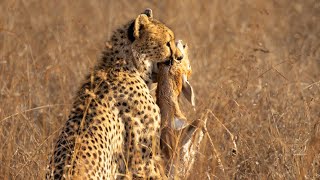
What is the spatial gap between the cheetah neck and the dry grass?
46cm

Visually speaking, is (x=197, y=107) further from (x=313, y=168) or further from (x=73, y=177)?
(x=73, y=177)

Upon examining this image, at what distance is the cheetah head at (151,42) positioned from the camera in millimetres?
4680

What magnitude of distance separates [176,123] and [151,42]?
0.46 metres

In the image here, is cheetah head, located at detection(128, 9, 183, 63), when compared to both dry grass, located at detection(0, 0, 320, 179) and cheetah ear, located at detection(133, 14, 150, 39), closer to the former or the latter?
cheetah ear, located at detection(133, 14, 150, 39)

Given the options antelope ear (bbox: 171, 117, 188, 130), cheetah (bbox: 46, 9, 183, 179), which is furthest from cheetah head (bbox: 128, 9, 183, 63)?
antelope ear (bbox: 171, 117, 188, 130)

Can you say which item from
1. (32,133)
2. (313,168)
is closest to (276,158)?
(313,168)

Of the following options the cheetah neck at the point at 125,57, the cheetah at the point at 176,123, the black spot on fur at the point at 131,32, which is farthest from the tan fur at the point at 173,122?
the black spot on fur at the point at 131,32

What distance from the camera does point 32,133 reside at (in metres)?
5.15

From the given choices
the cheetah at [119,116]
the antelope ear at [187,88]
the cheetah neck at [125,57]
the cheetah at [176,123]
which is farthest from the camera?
the antelope ear at [187,88]

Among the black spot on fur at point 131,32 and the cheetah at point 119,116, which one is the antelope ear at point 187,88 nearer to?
the cheetah at point 119,116

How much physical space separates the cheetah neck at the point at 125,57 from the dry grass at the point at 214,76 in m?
0.46

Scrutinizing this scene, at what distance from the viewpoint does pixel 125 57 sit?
467 cm

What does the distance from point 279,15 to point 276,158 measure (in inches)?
144

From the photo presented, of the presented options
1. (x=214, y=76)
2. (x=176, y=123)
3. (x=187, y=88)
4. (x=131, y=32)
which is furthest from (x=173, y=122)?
(x=214, y=76)
